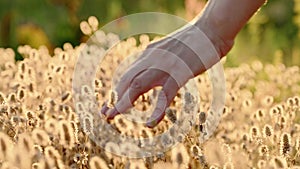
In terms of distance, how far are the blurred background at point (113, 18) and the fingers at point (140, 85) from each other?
2.82 m

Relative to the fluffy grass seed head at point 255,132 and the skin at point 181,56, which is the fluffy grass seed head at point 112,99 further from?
the fluffy grass seed head at point 255,132

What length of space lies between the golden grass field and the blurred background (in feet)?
5.22

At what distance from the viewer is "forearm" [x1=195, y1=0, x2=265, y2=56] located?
1.85 m

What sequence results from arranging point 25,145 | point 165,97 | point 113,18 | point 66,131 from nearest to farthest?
point 25,145, point 66,131, point 165,97, point 113,18

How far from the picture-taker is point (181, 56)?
1.83 metres

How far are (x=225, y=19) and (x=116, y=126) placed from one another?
47 cm

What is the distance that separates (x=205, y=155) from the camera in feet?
5.81

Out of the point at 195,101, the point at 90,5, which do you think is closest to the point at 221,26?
the point at 195,101

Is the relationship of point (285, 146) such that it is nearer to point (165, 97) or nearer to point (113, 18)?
point (165, 97)

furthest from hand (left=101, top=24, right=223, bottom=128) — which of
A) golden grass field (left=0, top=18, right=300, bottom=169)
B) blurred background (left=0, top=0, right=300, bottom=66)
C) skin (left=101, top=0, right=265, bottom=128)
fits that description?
blurred background (left=0, top=0, right=300, bottom=66)

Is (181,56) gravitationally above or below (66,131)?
above

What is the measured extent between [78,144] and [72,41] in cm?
341

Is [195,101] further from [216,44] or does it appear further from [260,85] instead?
[260,85]

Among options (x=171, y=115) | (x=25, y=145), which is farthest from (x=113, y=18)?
(x=25, y=145)
